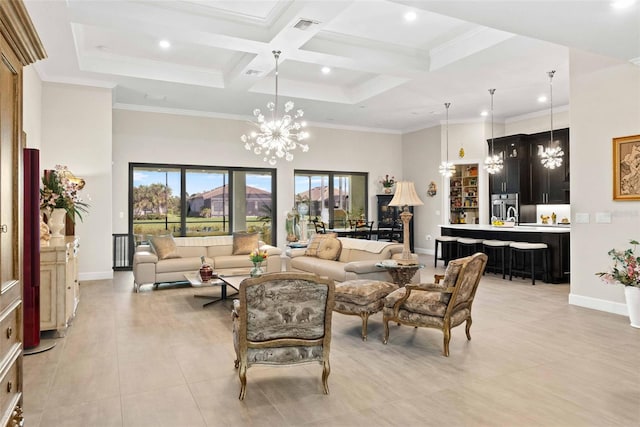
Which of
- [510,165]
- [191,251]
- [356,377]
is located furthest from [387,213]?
[356,377]

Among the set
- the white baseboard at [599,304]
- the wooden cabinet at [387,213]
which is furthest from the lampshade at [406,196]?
the wooden cabinet at [387,213]

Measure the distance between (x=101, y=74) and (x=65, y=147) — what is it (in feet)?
4.48

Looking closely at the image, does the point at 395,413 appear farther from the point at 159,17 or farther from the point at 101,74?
the point at 101,74

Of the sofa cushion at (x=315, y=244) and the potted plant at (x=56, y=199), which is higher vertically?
the potted plant at (x=56, y=199)

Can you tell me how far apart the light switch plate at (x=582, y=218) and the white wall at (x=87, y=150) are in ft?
23.6

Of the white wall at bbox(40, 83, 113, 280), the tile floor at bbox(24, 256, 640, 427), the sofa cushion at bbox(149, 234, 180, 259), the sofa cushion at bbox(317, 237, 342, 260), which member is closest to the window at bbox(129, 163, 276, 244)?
the white wall at bbox(40, 83, 113, 280)

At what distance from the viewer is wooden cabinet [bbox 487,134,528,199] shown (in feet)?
32.5

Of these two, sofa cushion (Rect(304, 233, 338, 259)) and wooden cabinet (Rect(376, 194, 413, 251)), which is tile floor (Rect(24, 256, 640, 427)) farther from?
wooden cabinet (Rect(376, 194, 413, 251))

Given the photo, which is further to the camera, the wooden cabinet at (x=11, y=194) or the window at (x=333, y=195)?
the window at (x=333, y=195)

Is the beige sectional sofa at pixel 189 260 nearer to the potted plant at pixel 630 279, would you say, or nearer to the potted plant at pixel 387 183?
the potted plant at pixel 630 279

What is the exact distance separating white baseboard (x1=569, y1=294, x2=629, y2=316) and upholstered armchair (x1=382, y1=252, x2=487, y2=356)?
7.63 feet

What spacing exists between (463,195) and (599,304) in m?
6.01

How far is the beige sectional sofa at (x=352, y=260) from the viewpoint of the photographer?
591 cm

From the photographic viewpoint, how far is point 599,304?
17.5ft
